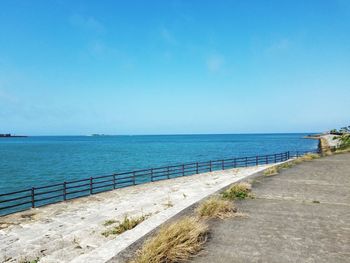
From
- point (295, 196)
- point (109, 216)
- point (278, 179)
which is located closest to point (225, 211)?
point (295, 196)

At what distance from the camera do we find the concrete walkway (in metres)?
5.11

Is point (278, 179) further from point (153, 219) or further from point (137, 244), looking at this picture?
point (137, 244)

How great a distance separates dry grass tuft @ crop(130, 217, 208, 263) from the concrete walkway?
227mm

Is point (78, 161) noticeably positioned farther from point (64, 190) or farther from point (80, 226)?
point (80, 226)

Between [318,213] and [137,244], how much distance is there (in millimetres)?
5410

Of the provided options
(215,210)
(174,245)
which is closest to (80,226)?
(215,210)

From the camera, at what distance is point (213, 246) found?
18.2ft

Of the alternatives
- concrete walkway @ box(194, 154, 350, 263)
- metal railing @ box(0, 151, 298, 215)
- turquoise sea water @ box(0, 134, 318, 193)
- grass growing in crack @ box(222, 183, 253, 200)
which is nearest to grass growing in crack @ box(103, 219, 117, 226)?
grass growing in crack @ box(222, 183, 253, 200)

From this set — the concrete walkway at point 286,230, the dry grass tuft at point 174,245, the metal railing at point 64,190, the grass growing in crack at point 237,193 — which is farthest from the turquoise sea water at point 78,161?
the dry grass tuft at point 174,245

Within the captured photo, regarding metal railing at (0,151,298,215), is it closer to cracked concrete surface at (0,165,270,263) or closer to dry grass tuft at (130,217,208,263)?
cracked concrete surface at (0,165,270,263)

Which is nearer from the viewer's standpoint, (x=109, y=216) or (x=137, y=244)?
(x=137, y=244)

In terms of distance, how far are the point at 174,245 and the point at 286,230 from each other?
2948 millimetres

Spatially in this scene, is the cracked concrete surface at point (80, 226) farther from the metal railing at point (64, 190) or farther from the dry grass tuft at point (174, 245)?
the metal railing at point (64, 190)

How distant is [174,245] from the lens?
502 cm
